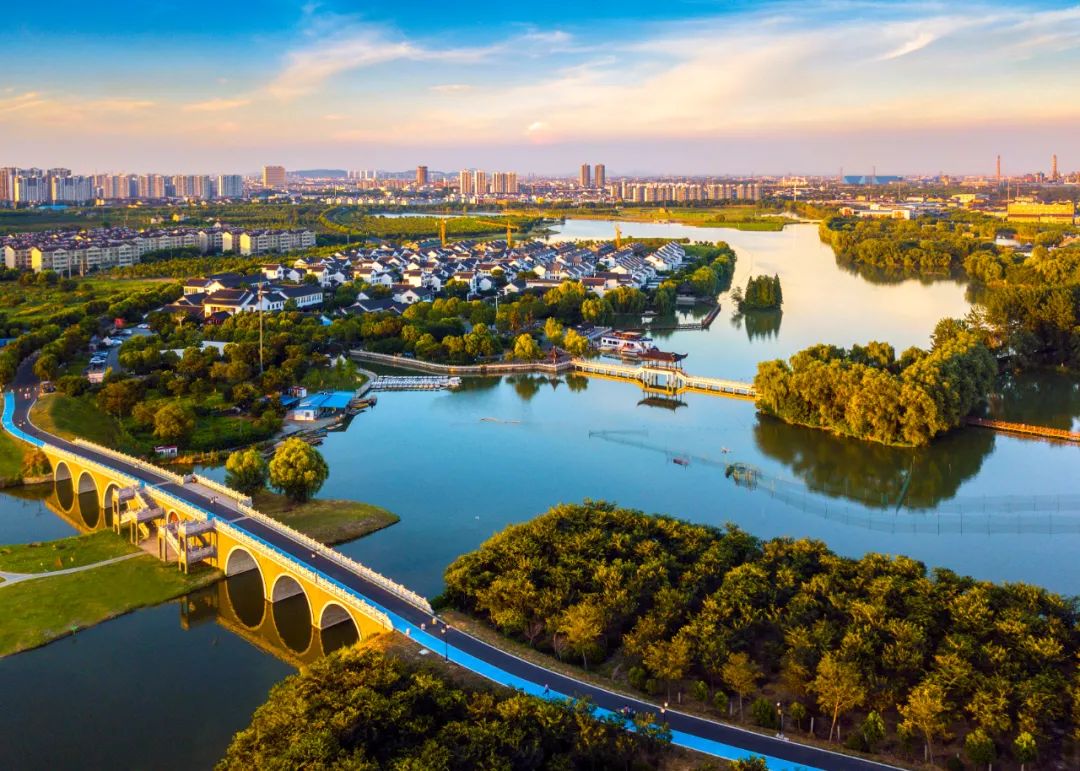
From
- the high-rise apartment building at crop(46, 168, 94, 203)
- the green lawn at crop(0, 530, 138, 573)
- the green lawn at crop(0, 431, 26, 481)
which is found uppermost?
the high-rise apartment building at crop(46, 168, 94, 203)

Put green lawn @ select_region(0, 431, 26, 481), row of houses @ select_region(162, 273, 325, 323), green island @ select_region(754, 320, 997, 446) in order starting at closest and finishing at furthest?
green lawn @ select_region(0, 431, 26, 481)
green island @ select_region(754, 320, 997, 446)
row of houses @ select_region(162, 273, 325, 323)

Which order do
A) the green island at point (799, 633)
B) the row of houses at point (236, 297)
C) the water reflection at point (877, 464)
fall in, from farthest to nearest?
1. the row of houses at point (236, 297)
2. the water reflection at point (877, 464)
3. the green island at point (799, 633)

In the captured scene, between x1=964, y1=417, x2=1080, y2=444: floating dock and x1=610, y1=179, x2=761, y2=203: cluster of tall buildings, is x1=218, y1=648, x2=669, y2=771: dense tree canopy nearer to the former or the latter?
x1=964, y1=417, x2=1080, y2=444: floating dock

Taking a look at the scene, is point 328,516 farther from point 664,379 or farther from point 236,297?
point 236,297

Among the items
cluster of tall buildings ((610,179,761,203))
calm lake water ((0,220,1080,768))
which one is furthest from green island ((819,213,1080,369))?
cluster of tall buildings ((610,179,761,203))

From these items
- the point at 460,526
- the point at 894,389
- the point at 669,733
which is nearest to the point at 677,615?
the point at 669,733

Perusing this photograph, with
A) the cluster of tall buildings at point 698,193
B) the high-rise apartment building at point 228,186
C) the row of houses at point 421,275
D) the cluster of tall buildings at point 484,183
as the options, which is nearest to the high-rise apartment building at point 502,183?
the cluster of tall buildings at point 484,183

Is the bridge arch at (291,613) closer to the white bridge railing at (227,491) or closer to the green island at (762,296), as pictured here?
the white bridge railing at (227,491)
